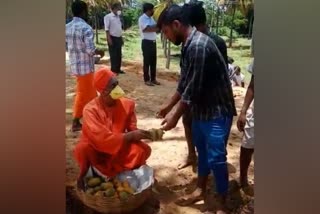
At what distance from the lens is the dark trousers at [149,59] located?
2264 mm

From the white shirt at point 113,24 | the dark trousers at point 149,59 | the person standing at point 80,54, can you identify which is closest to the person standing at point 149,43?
the dark trousers at point 149,59

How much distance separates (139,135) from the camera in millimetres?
2264

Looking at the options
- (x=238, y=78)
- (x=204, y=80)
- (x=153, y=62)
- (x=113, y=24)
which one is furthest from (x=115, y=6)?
(x=238, y=78)

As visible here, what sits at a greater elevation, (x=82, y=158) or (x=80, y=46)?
(x=80, y=46)

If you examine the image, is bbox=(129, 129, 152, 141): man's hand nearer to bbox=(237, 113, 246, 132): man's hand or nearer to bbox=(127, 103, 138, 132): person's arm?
bbox=(127, 103, 138, 132): person's arm

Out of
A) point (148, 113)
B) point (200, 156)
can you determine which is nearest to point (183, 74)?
point (148, 113)

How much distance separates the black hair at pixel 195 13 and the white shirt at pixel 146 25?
6.9 inches

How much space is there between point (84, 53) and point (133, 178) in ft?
2.13

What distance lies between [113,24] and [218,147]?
30.7 inches

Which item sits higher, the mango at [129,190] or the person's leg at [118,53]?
the person's leg at [118,53]

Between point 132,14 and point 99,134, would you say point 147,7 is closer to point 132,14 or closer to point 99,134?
point 132,14

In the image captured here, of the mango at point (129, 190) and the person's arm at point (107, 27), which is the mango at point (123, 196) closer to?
the mango at point (129, 190)

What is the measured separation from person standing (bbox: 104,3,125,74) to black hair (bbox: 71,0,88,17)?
11 cm
